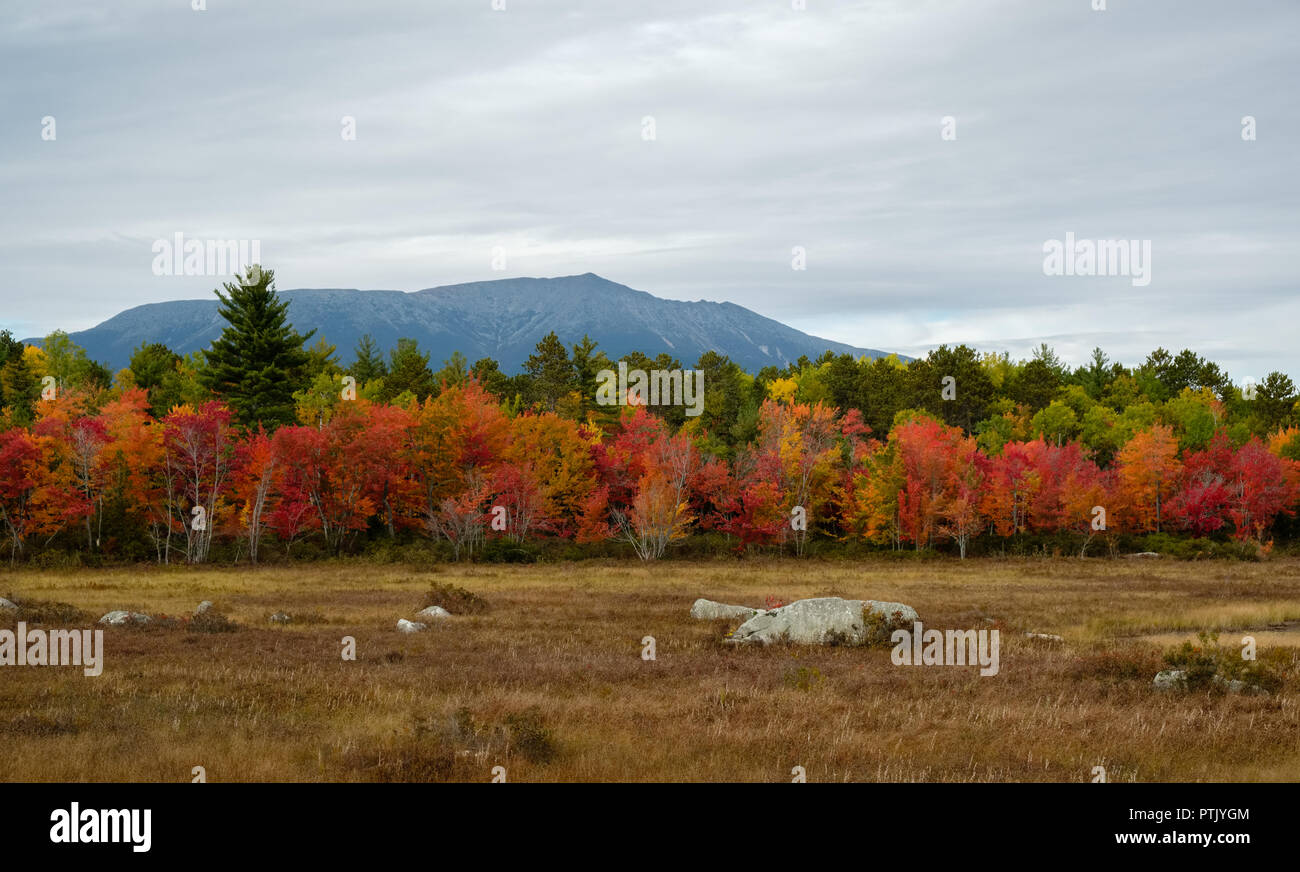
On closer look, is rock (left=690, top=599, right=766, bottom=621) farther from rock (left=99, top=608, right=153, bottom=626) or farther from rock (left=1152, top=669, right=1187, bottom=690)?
rock (left=99, top=608, right=153, bottom=626)

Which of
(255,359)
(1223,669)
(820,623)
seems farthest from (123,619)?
(255,359)

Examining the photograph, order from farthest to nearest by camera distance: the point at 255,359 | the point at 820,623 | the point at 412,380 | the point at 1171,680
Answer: the point at 412,380 → the point at 255,359 → the point at 820,623 → the point at 1171,680

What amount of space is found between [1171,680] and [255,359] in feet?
234

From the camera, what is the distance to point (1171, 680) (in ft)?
59.5

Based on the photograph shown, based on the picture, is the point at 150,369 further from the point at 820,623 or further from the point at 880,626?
the point at 880,626

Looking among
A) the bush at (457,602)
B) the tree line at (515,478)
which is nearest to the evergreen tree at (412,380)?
the tree line at (515,478)

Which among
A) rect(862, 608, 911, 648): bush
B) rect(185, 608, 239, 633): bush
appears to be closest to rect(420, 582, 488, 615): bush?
→ rect(185, 608, 239, 633): bush

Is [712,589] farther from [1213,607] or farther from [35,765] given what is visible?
[35,765]

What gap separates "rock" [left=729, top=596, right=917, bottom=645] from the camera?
80.1ft

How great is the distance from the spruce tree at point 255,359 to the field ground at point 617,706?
4331 cm

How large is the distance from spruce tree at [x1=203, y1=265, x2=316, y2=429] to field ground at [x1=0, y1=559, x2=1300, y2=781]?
43.3 metres

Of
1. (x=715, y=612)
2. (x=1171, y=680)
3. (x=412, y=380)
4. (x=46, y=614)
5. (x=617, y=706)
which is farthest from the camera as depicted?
(x=412, y=380)

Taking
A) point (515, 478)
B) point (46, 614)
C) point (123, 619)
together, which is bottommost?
point (123, 619)
